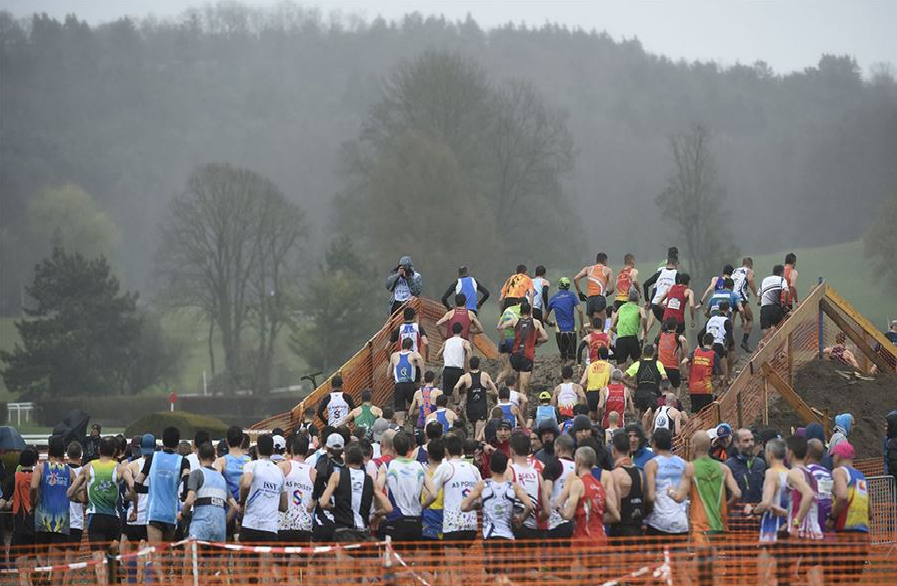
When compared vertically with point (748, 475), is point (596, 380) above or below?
above

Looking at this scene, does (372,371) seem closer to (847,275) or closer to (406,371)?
(406,371)

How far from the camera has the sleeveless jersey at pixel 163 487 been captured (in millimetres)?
13055

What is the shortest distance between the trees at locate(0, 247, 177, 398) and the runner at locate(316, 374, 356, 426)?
42834 mm

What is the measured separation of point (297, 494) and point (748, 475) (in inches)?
179

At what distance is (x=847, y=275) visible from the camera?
72.2 m

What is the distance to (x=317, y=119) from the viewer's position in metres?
105

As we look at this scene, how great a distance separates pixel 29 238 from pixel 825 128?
55005 millimetres

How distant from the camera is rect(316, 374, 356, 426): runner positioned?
62.5 feet

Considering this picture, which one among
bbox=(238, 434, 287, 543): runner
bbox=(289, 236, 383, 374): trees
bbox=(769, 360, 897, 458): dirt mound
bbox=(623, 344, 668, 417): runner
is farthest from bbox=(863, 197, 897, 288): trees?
bbox=(238, 434, 287, 543): runner

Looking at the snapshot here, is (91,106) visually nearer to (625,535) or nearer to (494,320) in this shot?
(494,320)

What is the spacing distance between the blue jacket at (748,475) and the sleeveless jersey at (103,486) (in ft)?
21.9

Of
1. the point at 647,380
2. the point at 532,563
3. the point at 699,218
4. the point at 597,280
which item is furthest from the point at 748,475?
the point at 699,218

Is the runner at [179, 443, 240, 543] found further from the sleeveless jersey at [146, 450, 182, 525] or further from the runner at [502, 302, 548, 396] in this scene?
the runner at [502, 302, 548, 396]

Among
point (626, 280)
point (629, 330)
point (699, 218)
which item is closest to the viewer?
point (629, 330)
